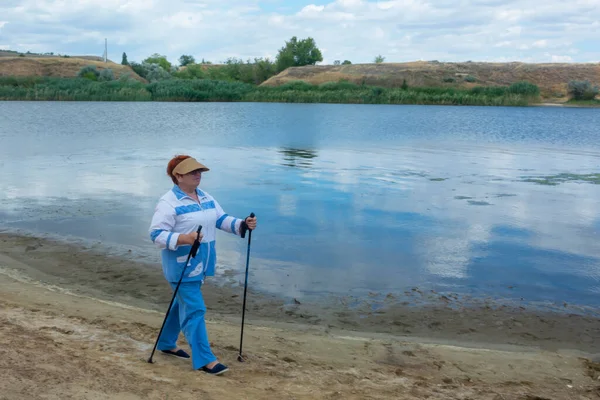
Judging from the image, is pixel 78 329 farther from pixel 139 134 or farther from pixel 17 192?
pixel 139 134

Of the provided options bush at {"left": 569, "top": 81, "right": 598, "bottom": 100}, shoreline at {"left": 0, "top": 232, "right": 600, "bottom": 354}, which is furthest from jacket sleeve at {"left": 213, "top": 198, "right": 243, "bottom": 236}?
bush at {"left": 569, "top": 81, "right": 598, "bottom": 100}

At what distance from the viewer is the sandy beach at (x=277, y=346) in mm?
5230

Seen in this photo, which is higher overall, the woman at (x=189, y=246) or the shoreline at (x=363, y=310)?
the woman at (x=189, y=246)

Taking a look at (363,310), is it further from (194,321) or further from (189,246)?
(189,246)

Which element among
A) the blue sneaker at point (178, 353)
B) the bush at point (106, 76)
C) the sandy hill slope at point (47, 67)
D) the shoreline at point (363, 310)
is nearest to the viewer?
the blue sneaker at point (178, 353)

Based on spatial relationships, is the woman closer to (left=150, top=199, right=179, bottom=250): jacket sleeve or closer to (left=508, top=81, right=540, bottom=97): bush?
(left=150, top=199, right=179, bottom=250): jacket sleeve

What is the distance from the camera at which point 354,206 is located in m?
14.9

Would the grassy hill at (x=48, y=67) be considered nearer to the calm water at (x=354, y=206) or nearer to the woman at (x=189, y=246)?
the calm water at (x=354, y=206)

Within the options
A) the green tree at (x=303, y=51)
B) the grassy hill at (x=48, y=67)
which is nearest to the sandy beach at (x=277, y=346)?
the grassy hill at (x=48, y=67)

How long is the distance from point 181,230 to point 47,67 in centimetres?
10945

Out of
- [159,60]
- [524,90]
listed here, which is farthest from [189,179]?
[159,60]

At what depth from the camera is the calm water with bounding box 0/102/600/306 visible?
1011cm

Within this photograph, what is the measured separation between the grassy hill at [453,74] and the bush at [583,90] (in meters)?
2.19

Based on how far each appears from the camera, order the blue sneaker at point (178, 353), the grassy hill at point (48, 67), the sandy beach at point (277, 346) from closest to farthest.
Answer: the sandy beach at point (277, 346) → the blue sneaker at point (178, 353) → the grassy hill at point (48, 67)
